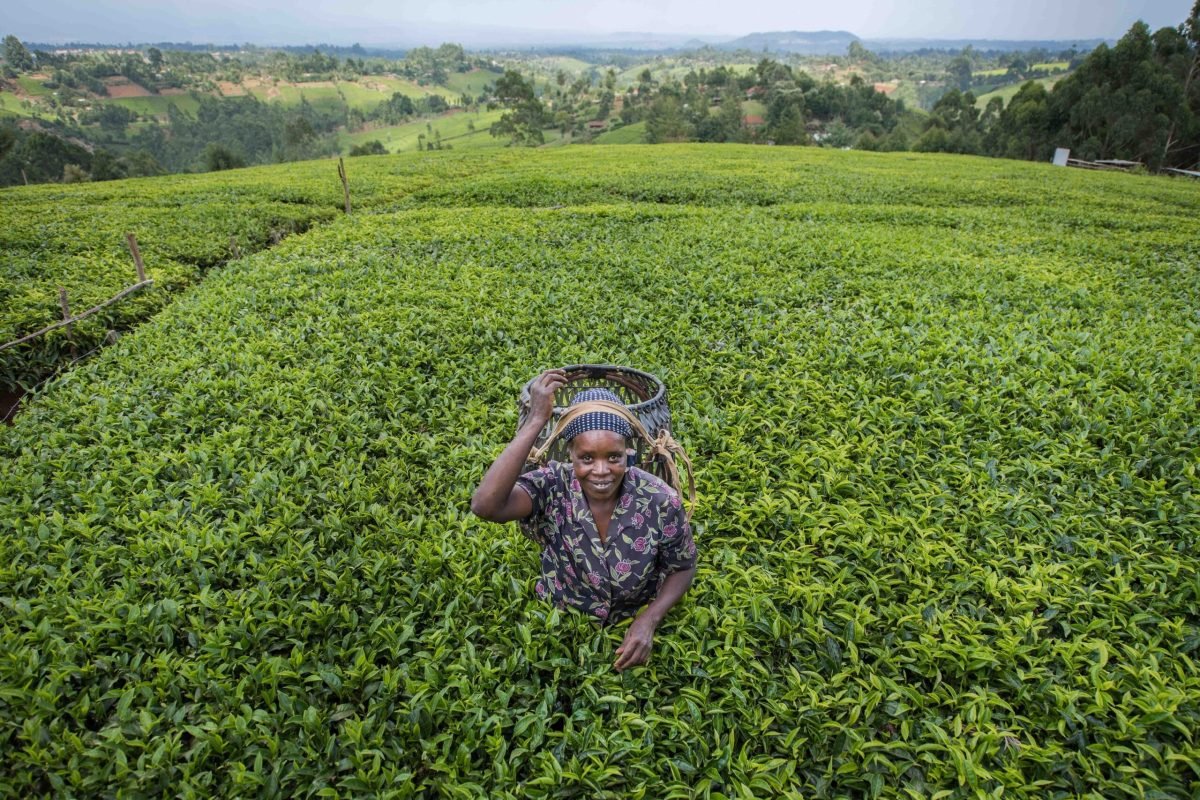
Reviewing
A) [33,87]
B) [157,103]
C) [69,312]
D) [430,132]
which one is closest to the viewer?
[69,312]

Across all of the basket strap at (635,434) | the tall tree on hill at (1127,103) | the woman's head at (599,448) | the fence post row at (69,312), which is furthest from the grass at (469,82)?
the woman's head at (599,448)

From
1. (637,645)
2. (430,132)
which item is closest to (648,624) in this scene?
(637,645)

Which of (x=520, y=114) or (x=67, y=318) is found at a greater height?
(x=520, y=114)

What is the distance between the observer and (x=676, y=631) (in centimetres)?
292

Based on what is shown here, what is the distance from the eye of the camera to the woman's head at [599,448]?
2410mm

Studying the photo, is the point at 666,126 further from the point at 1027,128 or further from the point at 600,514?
the point at 600,514

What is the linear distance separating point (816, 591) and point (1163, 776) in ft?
4.64

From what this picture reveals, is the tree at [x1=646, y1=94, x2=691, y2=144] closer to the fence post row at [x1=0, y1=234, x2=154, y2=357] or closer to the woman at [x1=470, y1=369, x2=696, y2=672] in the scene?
the fence post row at [x1=0, y1=234, x2=154, y2=357]

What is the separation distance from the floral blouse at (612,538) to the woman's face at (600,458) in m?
0.15

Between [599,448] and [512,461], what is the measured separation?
0.35 metres

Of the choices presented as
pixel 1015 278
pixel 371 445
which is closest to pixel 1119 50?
pixel 1015 278

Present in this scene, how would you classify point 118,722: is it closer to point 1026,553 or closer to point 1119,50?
point 1026,553

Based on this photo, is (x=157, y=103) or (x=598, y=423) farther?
(x=157, y=103)

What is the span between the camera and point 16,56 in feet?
344
